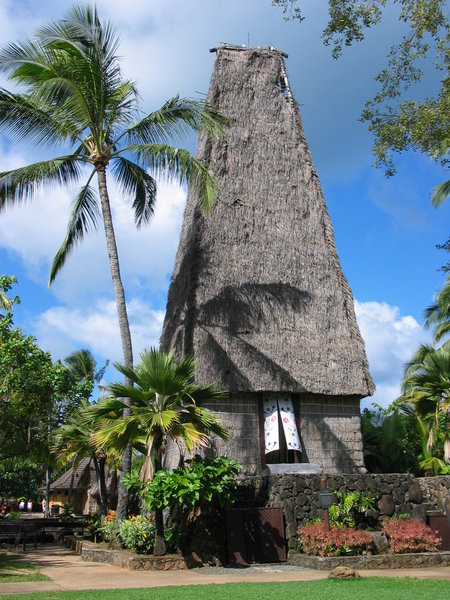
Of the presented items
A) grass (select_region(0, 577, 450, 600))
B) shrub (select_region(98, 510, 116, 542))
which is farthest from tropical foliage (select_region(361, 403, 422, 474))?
grass (select_region(0, 577, 450, 600))

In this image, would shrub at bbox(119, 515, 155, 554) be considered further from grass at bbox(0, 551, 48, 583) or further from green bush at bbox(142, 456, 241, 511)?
grass at bbox(0, 551, 48, 583)

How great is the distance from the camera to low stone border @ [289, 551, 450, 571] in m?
11.5

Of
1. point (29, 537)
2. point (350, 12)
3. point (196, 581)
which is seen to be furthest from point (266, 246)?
point (29, 537)

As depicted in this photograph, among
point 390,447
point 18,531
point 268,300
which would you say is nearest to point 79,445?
point 18,531

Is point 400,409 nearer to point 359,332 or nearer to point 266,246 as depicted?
point 359,332

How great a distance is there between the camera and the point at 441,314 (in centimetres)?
2956

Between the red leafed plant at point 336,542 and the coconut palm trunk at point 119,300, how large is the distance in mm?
3854

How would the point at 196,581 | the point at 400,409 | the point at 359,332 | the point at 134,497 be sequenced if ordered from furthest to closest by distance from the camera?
the point at 400,409, the point at 359,332, the point at 134,497, the point at 196,581

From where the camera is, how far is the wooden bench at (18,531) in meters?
16.7

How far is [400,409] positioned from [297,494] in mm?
11974

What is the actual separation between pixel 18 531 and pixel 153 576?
290 inches

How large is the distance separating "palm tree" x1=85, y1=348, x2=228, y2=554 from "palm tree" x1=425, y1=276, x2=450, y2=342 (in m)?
15.5

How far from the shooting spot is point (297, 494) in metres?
13.2

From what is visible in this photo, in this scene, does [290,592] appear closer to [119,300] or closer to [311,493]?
[311,493]
